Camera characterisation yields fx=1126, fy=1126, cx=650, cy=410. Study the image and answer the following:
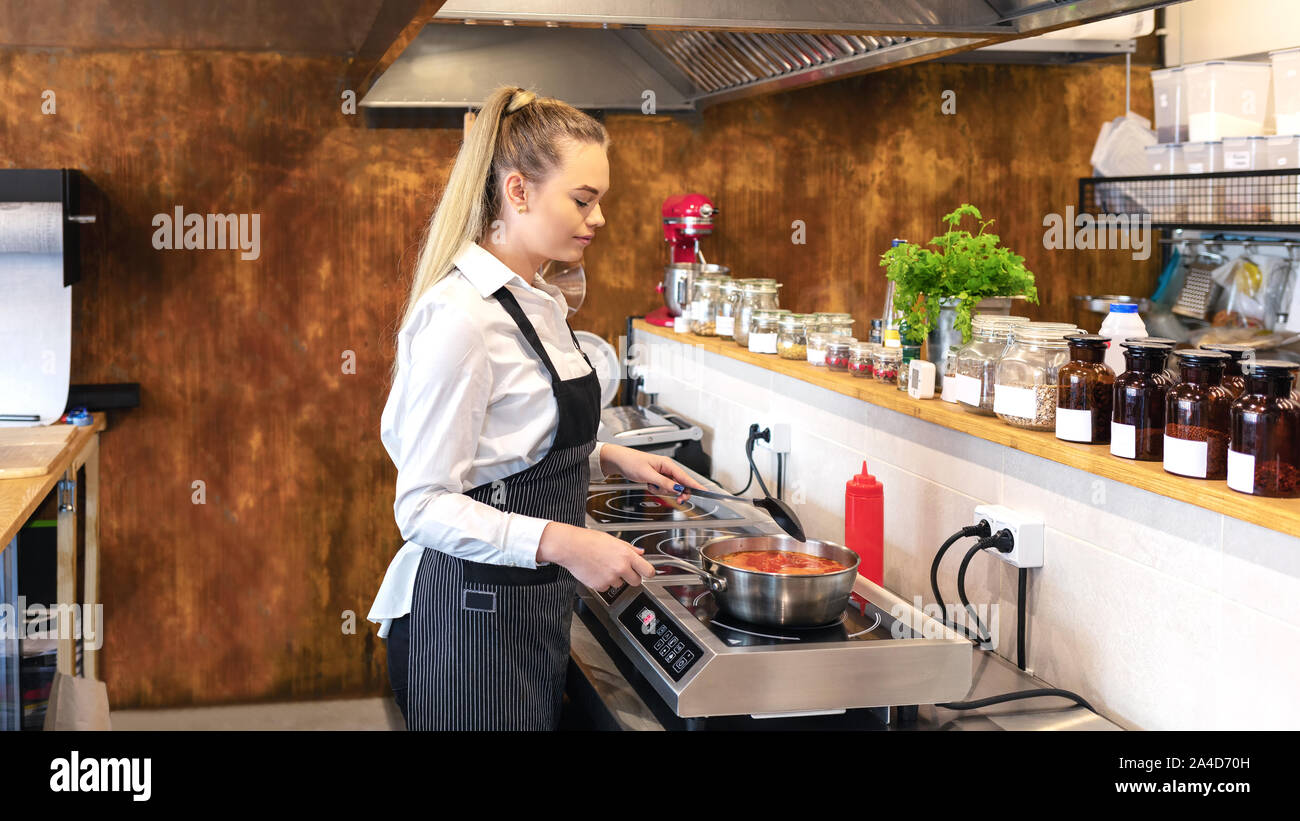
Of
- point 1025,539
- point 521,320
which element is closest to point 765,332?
point 1025,539

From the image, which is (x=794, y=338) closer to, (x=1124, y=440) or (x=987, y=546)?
(x=987, y=546)

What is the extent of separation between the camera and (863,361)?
235 cm

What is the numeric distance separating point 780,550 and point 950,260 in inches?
27.3

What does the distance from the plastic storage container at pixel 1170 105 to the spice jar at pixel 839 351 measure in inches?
73.4

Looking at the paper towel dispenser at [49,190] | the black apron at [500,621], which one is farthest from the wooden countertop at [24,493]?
the black apron at [500,621]

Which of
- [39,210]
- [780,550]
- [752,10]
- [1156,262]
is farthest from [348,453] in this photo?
[1156,262]

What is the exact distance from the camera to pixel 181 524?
3.86m

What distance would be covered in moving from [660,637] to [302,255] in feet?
8.93

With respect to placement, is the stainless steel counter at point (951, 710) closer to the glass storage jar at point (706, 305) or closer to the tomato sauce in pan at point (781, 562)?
the tomato sauce in pan at point (781, 562)

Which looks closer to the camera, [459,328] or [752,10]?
[459,328]

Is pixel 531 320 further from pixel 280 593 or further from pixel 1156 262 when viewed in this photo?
pixel 1156 262

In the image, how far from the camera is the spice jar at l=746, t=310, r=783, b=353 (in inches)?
111

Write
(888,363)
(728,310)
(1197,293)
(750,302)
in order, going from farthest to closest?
(1197,293) < (728,310) < (750,302) < (888,363)

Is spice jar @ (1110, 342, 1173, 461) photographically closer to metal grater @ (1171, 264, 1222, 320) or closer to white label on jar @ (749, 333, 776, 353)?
white label on jar @ (749, 333, 776, 353)
